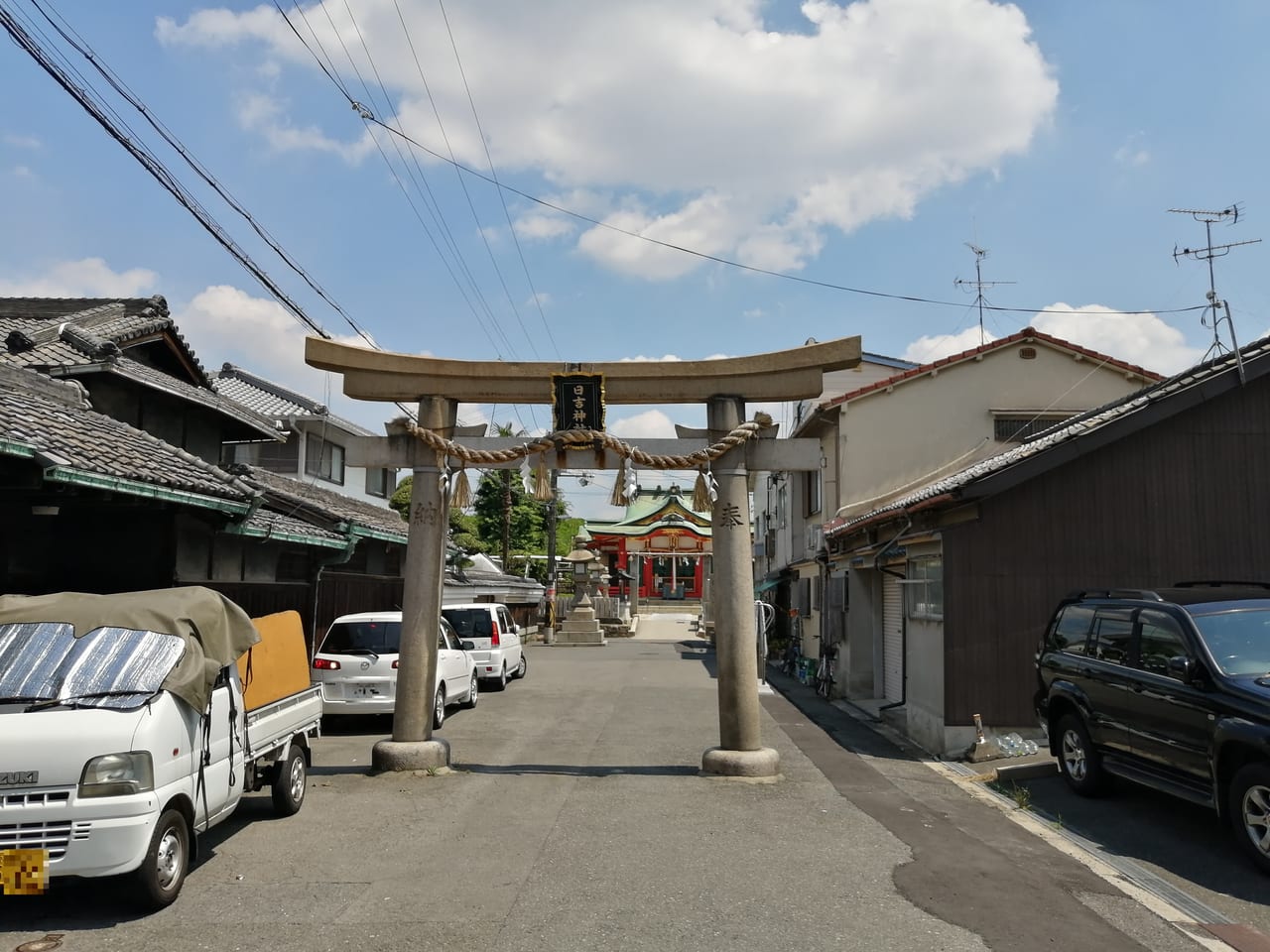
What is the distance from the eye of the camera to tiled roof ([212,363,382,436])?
24.4 meters

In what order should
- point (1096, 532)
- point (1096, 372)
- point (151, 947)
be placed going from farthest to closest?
point (1096, 372), point (1096, 532), point (151, 947)

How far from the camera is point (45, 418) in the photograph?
9.70 m

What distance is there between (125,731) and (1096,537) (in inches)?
444

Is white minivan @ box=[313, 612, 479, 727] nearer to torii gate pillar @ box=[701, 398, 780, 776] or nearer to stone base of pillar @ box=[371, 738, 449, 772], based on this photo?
stone base of pillar @ box=[371, 738, 449, 772]

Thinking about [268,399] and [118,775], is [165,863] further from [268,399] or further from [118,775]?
[268,399]

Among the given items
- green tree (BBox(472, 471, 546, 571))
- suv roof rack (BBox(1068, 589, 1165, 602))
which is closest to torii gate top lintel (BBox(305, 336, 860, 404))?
suv roof rack (BBox(1068, 589, 1165, 602))

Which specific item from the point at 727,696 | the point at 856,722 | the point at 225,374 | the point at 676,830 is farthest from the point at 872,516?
the point at 225,374

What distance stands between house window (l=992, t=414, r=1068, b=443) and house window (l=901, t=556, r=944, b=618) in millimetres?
6808

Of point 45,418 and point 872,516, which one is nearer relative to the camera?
point 45,418

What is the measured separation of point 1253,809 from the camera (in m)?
6.98

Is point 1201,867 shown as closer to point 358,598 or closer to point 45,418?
point 45,418

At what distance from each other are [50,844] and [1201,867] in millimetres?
7905

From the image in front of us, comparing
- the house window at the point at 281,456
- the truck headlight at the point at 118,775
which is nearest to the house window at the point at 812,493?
the house window at the point at 281,456

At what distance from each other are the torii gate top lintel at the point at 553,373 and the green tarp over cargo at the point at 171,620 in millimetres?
4321
